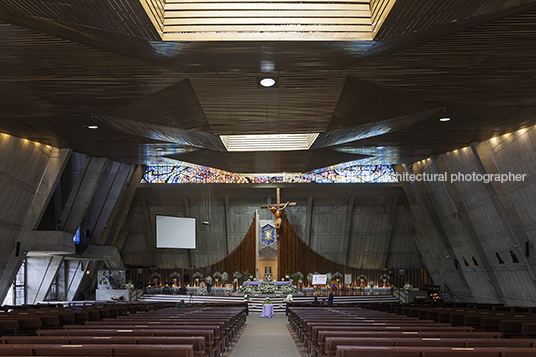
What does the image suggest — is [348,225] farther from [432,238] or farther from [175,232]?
[175,232]

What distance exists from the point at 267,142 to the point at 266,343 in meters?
8.85

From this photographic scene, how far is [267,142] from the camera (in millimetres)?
18125

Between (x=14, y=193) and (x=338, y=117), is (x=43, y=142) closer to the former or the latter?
(x=14, y=193)

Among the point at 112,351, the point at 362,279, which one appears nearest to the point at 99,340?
the point at 112,351

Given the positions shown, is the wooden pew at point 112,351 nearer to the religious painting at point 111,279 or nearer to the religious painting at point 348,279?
the religious painting at point 111,279

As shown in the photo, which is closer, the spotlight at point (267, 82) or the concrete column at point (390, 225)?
the spotlight at point (267, 82)

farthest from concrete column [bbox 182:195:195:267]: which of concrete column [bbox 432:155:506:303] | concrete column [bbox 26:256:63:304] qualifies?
concrete column [bbox 432:155:506:303]

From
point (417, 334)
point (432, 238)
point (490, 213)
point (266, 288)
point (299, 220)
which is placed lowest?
point (266, 288)

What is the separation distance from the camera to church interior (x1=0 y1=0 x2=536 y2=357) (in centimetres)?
766

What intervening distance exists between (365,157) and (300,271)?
1019 cm

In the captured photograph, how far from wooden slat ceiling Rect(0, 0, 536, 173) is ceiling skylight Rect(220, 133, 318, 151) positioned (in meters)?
1.78

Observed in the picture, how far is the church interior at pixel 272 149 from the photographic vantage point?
7.66 meters

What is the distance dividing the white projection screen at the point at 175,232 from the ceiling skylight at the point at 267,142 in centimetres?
957

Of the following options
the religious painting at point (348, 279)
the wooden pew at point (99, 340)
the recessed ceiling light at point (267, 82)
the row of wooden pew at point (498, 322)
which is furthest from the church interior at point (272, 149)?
the wooden pew at point (99, 340)
